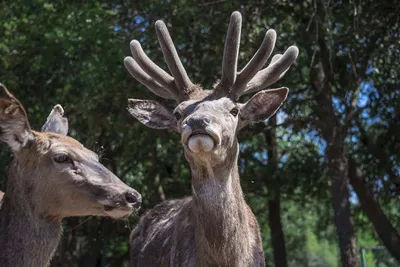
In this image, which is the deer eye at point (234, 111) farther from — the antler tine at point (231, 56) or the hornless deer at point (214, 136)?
the antler tine at point (231, 56)

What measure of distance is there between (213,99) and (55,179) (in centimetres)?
175

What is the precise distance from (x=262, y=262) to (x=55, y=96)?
814 cm

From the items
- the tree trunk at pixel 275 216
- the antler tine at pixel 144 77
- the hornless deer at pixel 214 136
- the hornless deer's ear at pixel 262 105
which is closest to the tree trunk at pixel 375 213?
the tree trunk at pixel 275 216

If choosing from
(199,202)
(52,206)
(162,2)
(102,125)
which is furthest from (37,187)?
(102,125)

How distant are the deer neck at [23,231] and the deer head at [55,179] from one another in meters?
0.01

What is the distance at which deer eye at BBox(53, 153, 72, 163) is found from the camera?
21.1 ft

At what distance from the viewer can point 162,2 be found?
39.6 feet

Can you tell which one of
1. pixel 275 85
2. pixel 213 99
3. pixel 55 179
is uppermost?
pixel 275 85

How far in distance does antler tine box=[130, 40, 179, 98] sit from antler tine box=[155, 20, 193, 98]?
121 millimetres

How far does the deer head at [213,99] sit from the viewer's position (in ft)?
21.7

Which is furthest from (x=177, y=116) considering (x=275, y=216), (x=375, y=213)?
(x=275, y=216)

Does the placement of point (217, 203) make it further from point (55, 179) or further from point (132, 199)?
point (55, 179)

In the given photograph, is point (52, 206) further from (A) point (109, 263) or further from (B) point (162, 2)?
(A) point (109, 263)

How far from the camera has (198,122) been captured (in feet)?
21.4
